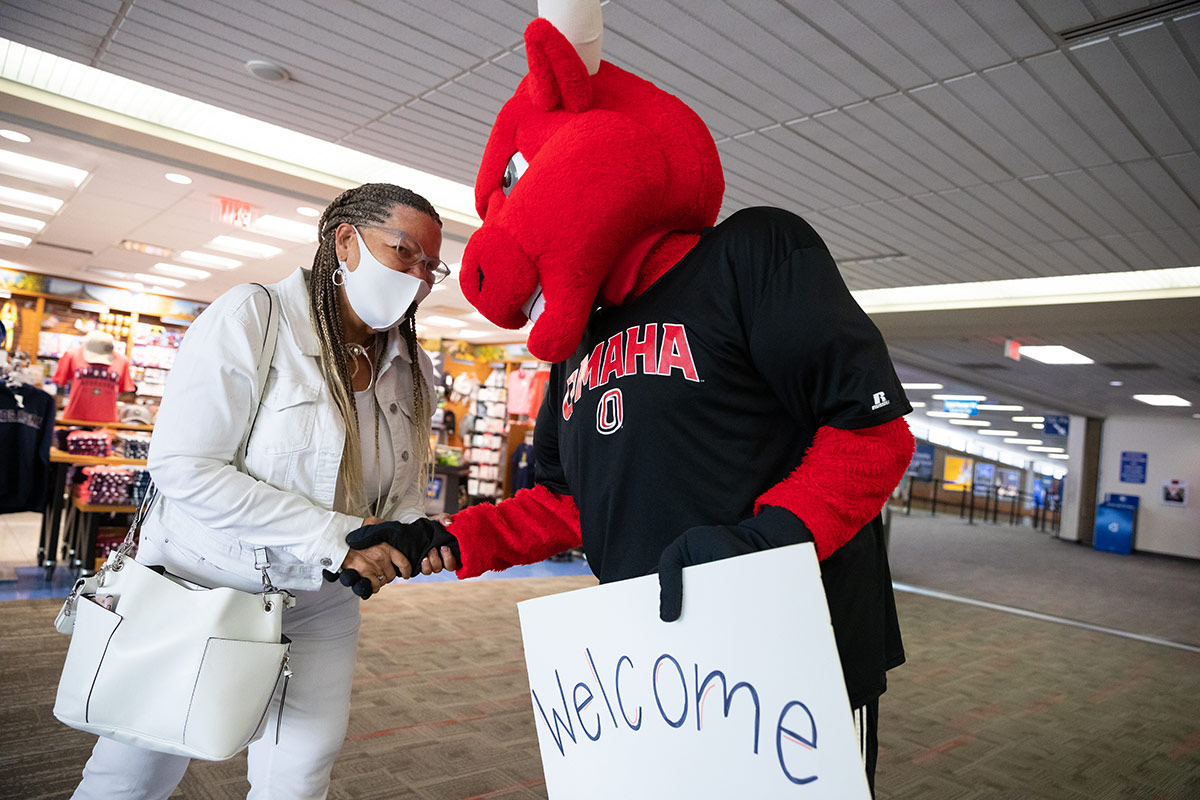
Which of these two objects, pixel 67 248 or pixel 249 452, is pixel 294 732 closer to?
pixel 249 452

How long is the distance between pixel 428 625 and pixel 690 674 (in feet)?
14.1

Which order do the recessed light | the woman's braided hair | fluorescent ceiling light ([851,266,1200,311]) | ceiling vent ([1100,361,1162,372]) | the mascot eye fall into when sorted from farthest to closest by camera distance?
ceiling vent ([1100,361,1162,372])
fluorescent ceiling light ([851,266,1200,311])
the recessed light
the woman's braided hair
the mascot eye

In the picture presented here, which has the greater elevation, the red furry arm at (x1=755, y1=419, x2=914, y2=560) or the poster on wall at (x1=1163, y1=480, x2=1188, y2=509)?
the red furry arm at (x1=755, y1=419, x2=914, y2=560)

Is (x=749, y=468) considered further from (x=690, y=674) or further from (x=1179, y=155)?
(x=1179, y=155)

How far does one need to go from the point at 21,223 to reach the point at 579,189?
9.69 metres

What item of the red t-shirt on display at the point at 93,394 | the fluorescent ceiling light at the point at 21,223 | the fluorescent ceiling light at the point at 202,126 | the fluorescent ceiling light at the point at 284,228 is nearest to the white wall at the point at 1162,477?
the fluorescent ceiling light at the point at 202,126

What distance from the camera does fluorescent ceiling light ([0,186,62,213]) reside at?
6889 mm

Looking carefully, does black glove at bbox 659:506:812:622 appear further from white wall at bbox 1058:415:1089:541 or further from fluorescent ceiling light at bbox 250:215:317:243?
white wall at bbox 1058:415:1089:541

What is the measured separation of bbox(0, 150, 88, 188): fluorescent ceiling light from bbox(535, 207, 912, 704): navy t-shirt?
652 cm

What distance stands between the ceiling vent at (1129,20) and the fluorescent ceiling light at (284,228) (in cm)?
586

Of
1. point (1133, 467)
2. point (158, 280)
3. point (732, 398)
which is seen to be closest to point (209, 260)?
point (158, 280)

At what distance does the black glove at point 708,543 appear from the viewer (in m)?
0.87

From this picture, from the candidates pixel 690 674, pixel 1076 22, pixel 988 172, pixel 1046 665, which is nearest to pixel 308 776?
pixel 690 674

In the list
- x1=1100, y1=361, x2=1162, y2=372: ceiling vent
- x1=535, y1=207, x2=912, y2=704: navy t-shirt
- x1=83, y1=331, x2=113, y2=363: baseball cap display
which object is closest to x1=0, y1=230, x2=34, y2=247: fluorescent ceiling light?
x1=83, y1=331, x2=113, y2=363: baseball cap display
